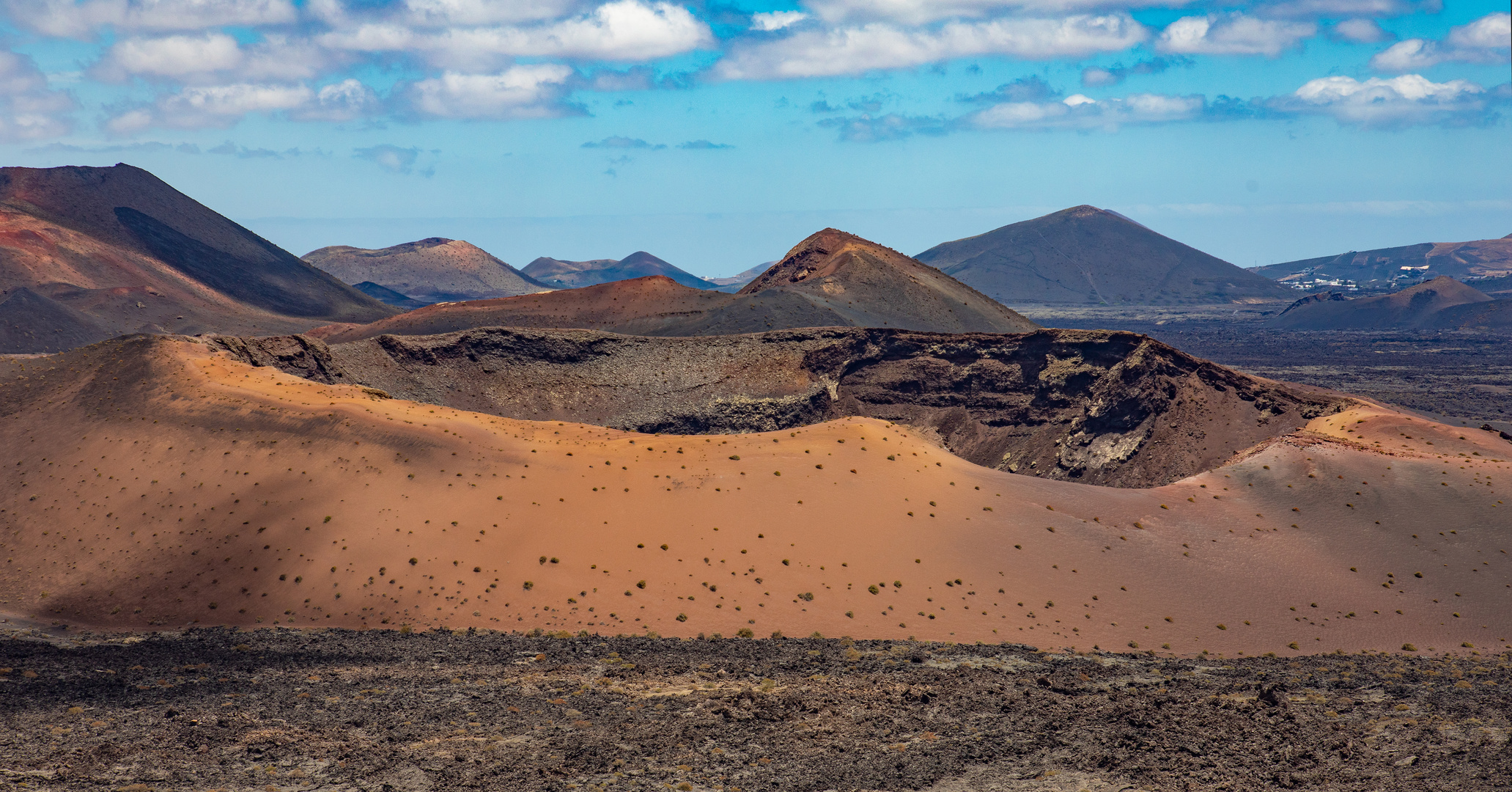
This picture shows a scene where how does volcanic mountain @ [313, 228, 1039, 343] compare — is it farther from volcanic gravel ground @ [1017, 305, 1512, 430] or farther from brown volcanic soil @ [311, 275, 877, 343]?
volcanic gravel ground @ [1017, 305, 1512, 430]

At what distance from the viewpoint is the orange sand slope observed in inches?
1139

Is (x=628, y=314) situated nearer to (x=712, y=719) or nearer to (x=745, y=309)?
(x=745, y=309)

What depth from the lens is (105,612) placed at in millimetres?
28312

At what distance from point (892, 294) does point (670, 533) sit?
269ft

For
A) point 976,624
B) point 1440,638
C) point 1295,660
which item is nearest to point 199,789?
point 976,624

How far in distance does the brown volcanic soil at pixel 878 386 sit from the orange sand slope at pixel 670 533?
19.4 metres

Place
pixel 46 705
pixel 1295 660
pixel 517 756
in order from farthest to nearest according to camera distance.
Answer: pixel 1295 660 → pixel 46 705 → pixel 517 756

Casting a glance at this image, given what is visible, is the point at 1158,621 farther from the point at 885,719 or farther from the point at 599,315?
the point at 599,315

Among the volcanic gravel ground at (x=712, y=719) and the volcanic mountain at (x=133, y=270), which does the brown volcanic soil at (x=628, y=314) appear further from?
the volcanic gravel ground at (x=712, y=719)

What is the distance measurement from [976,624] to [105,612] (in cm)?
2428

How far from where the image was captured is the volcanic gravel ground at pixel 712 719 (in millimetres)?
16531

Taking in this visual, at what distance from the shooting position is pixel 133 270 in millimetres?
132000

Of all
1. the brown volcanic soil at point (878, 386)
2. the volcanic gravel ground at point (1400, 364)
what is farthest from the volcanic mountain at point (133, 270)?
the volcanic gravel ground at point (1400, 364)

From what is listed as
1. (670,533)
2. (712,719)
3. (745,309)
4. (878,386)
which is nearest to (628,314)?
(745,309)
